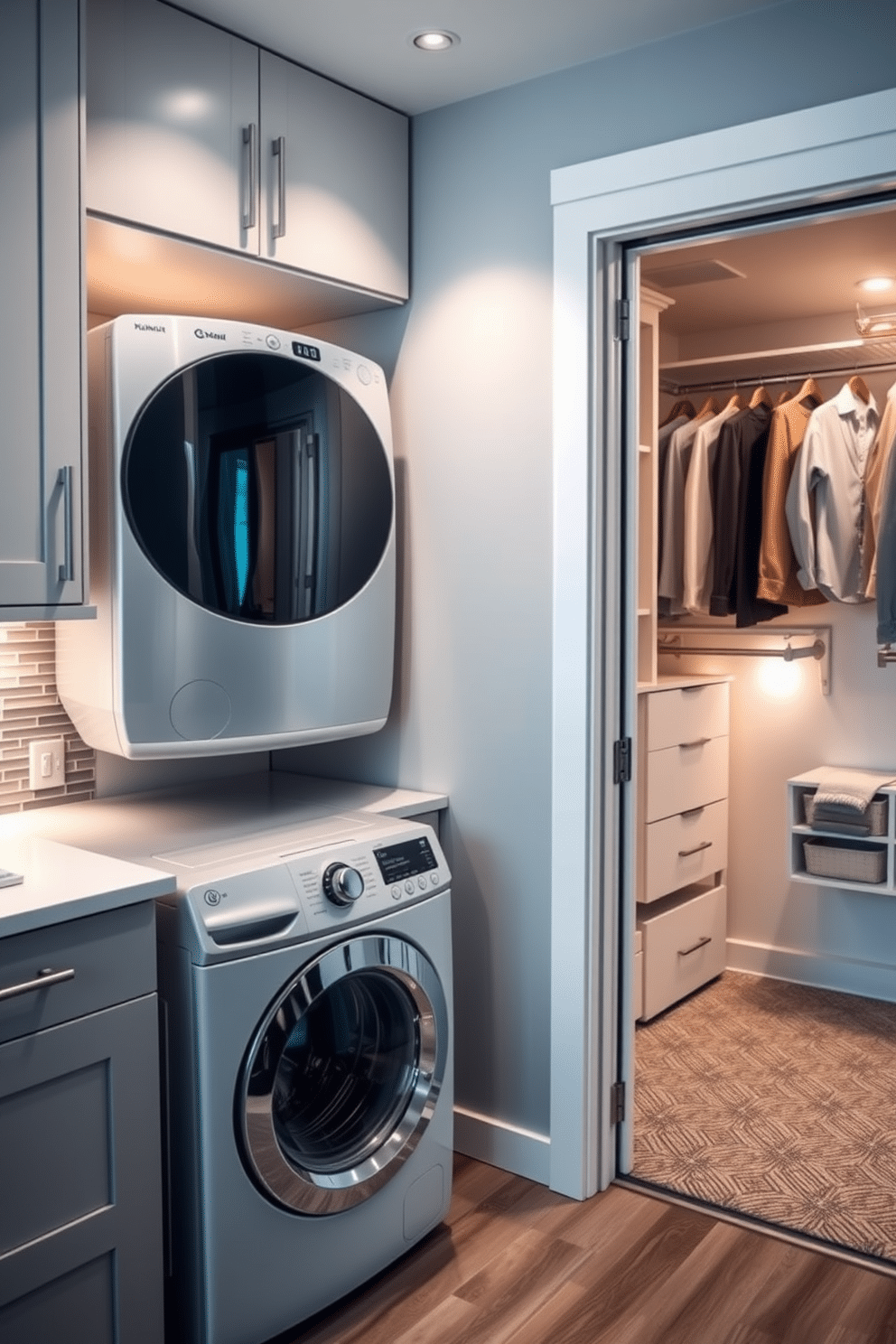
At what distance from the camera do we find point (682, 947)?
362cm

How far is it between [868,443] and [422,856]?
2084 millimetres

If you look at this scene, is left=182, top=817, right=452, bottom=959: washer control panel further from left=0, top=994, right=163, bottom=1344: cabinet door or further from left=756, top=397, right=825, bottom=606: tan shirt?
left=756, top=397, right=825, bottom=606: tan shirt

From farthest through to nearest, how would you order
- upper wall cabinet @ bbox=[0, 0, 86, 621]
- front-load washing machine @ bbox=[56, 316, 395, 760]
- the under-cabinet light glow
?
the under-cabinet light glow
front-load washing machine @ bbox=[56, 316, 395, 760]
upper wall cabinet @ bbox=[0, 0, 86, 621]

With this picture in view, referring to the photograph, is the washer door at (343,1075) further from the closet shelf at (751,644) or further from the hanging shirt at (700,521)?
the closet shelf at (751,644)

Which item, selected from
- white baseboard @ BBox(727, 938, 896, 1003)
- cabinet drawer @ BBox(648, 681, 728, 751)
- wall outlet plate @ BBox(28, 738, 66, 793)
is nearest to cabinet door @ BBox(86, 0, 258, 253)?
wall outlet plate @ BBox(28, 738, 66, 793)

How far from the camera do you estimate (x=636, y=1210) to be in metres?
2.43

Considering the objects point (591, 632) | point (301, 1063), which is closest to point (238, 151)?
point (591, 632)

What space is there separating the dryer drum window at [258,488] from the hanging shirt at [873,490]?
5.41ft

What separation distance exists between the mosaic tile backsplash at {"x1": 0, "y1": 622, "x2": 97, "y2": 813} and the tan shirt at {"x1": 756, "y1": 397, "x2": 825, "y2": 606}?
2.10 metres

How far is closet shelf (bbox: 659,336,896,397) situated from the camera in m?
3.54

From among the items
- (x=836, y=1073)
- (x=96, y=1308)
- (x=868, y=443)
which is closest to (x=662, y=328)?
(x=868, y=443)

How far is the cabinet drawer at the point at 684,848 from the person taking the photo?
3.41 m

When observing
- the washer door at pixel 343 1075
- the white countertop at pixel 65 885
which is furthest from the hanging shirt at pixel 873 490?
the white countertop at pixel 65 885

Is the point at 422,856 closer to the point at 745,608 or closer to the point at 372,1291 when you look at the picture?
the point at 372,1291
